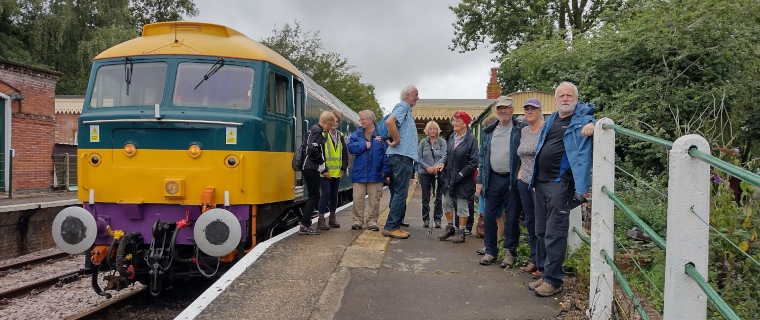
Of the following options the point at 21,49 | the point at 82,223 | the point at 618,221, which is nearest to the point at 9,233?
the point at 82,223

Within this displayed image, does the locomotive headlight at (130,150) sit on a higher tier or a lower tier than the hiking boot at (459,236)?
higher

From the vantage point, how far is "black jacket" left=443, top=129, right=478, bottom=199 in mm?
6875

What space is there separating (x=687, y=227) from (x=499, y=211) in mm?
3755

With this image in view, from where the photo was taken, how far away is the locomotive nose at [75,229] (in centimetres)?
558

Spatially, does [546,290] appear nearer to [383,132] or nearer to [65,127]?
[383,132]

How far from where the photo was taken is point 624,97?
1011 centimetres

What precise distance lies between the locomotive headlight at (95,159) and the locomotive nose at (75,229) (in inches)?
24.3

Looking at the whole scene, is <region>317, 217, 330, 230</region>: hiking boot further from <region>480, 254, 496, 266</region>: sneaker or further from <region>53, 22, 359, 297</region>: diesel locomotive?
<region>480, 254, 496, 266</region>: sneaker

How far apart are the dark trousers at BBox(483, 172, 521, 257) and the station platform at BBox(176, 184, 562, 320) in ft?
0.95

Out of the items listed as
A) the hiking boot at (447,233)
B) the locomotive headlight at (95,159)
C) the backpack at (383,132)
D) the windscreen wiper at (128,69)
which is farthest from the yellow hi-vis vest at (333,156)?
the locomotive headlight at (95,159)

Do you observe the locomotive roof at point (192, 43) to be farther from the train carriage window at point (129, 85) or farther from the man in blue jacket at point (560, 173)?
the man in blue jacket at point (560, 173)

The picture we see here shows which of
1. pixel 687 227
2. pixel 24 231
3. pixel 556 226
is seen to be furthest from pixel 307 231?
pixel 24 231

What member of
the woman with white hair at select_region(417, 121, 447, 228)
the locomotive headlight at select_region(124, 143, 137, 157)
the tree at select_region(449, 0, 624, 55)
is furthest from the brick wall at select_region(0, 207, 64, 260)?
the tree at select_region(449, 0, 624, 55)

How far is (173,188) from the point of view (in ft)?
19.2
